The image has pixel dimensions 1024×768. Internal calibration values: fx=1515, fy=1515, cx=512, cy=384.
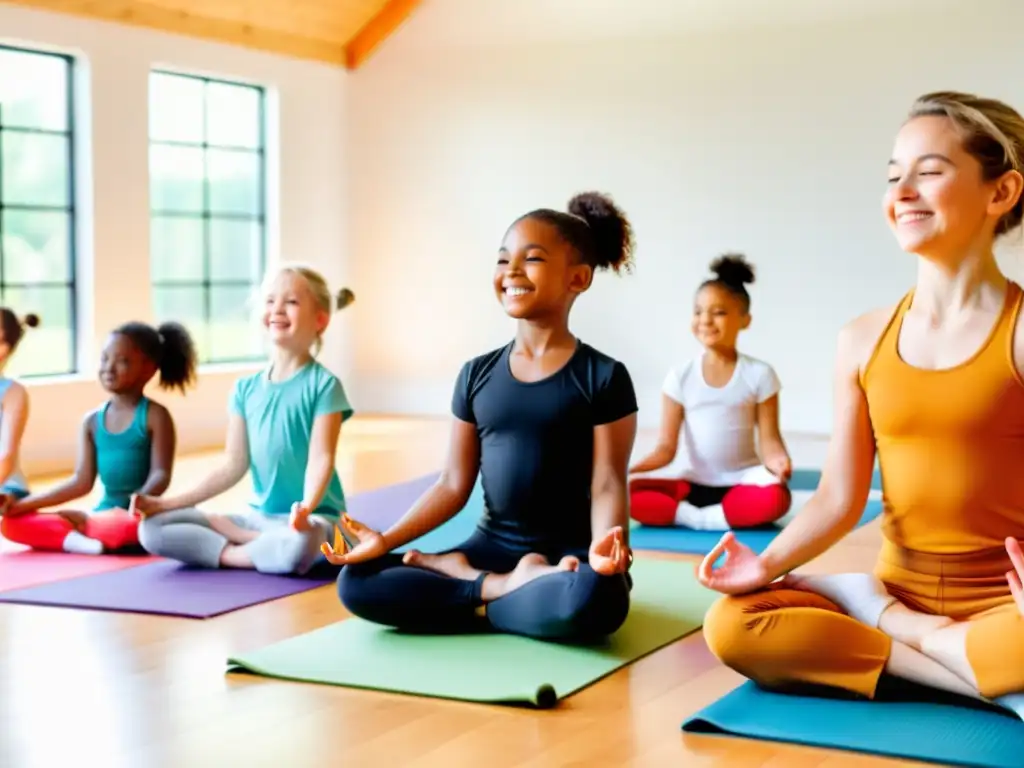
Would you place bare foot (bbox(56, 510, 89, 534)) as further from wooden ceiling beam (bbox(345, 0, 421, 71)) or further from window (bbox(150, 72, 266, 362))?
wooden ceiling beam (bbox(345, 0, 421, 71))

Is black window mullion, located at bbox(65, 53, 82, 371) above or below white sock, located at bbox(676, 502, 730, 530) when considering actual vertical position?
above

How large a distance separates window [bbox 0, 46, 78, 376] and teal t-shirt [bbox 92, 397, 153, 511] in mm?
2184

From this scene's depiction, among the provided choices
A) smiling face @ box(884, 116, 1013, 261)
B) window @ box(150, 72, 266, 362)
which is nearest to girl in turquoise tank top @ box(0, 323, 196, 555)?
smiling face @ box(884, 116, 1013, 261)

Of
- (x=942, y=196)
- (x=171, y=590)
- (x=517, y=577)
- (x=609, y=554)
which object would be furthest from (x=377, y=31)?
(x=942, y=196)

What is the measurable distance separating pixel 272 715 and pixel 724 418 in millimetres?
2436

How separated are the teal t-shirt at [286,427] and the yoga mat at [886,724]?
1.62m

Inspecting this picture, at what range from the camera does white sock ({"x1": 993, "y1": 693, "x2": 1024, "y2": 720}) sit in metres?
2.29

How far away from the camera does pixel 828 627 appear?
8.00 ft

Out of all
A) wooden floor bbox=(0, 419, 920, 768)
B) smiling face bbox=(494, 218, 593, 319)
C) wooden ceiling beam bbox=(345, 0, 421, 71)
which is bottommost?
wooden floor bbox=(0, 419, 920, 768)

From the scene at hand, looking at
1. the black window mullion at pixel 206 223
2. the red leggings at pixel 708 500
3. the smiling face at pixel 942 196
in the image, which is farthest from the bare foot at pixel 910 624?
the black window mullion at pixel 206 223

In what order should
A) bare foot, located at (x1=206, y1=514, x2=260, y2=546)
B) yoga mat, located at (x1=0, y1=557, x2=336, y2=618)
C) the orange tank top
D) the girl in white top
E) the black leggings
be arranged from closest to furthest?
the orange tank top, the black leggings, yoga mat, located at (x1=0, y1=557, x2=336, y2=618), bare foot, located at (x1=206, y1=514, x2=260, y2=546), the girl in white top

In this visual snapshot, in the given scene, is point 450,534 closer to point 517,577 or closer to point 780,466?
point 780,466

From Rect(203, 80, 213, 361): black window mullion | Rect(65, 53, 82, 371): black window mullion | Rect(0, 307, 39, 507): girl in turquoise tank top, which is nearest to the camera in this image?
Rect(0, 307, 39, 507): girl in turquoise tank top

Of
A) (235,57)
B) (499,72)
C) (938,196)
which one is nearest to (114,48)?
(235,57)
